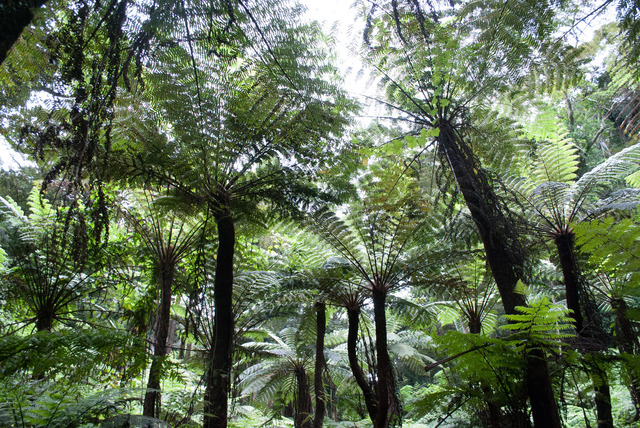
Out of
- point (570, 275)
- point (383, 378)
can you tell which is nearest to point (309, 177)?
point (383, 378)

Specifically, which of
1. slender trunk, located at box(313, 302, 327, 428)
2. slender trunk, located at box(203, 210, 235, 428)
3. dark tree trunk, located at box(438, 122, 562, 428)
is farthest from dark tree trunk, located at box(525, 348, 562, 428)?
slender trunk, located at box(313, 302, 327, 428)

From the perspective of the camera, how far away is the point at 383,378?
2414 millimetres

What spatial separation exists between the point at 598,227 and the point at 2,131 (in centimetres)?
333

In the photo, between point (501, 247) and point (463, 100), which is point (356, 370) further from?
point (463, 100)

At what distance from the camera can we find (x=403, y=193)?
3.18 m

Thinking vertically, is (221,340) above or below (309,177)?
below

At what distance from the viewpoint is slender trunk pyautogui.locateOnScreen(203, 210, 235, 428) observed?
2090 mm

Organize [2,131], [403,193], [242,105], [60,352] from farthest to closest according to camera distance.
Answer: [403,193] < [242,105] < [2,131] < [60,352]

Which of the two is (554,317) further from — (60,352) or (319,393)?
(319,393)

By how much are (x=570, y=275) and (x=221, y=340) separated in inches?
106

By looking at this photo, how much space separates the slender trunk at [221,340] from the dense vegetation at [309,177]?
0.02 metres

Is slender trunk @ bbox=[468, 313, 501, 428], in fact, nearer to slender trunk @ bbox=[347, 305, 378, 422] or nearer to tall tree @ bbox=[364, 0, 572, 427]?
tall tree @ bbox=[364, 0, 572, 427]

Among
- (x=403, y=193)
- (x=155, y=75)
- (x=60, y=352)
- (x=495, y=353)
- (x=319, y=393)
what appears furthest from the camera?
(x=319, y=393)

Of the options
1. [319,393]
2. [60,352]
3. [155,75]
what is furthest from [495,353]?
[319,393]
